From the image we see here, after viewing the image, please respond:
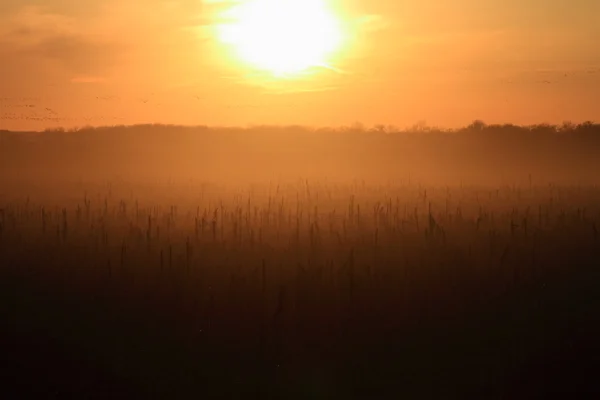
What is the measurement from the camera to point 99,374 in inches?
198

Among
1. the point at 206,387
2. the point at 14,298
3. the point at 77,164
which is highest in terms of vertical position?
the point at 77,164

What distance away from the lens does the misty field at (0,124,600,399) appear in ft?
16.4

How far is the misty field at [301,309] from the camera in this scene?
5.01 metres

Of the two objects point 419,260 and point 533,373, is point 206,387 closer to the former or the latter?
point 533,373

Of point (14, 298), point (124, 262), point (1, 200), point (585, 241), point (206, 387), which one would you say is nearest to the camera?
point (206, 387)

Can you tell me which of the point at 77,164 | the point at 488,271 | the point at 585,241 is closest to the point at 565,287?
the point at 488,271

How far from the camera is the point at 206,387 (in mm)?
4883

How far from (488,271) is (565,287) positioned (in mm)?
719

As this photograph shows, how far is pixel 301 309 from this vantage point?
6.05 m

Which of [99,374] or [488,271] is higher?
[488,271]

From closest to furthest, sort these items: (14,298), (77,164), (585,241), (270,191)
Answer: (14,298) → (585,241) → (270,191) → (77,164)

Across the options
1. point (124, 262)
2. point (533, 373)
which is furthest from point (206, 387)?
point (124, 262)

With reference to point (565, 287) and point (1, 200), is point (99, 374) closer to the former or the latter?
point (565, 287)

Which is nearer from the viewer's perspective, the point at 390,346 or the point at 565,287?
the point at 390,346
